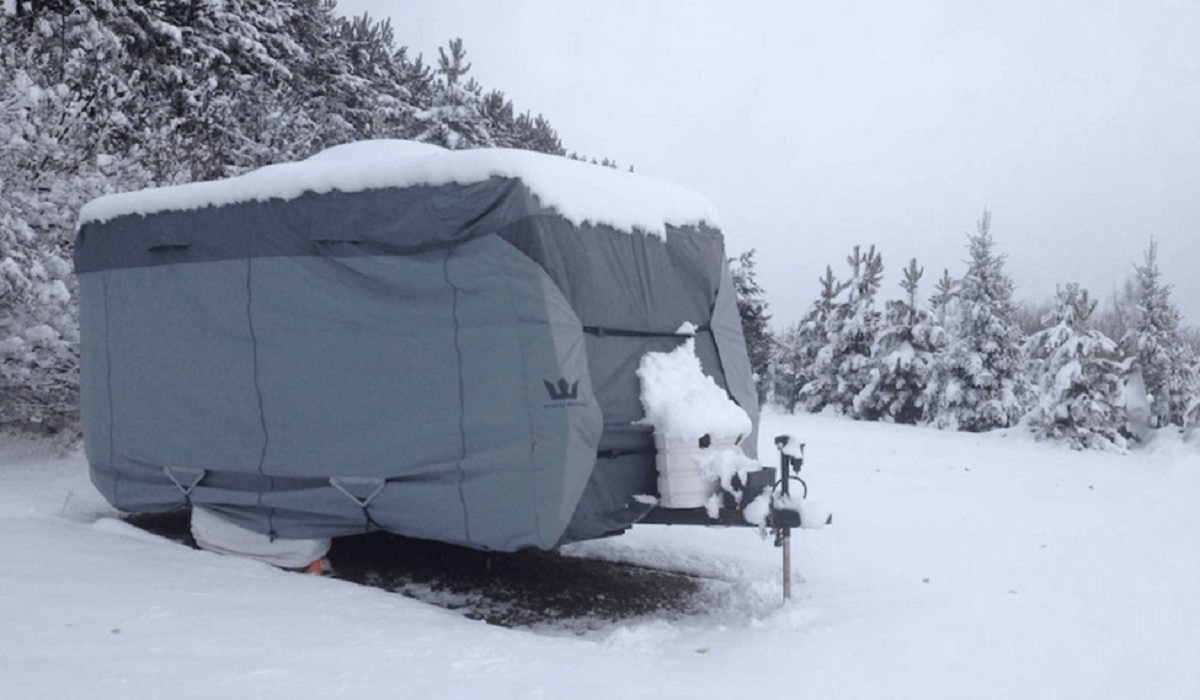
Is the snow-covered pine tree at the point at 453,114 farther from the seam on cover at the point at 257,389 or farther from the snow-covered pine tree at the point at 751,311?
the seam on cover at the point at 257,389

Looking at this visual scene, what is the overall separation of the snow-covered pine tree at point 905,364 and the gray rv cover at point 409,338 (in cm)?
1835

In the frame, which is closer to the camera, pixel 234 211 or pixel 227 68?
pixel 234 211

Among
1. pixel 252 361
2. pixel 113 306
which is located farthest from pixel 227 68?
pixel 252 361

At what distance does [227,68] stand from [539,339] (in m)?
11.4

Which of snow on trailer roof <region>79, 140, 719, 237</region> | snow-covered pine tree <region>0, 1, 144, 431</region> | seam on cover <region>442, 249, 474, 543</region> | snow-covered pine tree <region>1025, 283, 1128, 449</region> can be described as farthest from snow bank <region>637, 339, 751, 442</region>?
snow-covered pine tree <region>1025, 283, 1128, 449</region>

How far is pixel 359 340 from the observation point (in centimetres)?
521

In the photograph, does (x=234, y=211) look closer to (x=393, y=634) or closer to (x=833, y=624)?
(x=393, y=634)

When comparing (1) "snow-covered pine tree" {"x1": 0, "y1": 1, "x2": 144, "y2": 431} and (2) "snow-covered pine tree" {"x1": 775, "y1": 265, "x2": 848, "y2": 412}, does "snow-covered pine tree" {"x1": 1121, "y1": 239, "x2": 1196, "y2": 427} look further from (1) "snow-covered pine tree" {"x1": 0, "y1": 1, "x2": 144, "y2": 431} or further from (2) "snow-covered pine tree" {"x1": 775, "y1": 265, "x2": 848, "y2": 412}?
(1) "snow-covered pine tree" {"x1": 0, "y1": 1, "x2": 144, "y2": 431}

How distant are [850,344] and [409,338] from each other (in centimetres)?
2248

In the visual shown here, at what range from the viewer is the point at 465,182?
189 inches

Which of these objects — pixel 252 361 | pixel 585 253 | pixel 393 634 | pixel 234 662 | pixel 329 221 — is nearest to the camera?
pixel 234 662

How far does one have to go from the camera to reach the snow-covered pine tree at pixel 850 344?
25.5 meters

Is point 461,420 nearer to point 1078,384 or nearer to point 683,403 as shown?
point 683,403

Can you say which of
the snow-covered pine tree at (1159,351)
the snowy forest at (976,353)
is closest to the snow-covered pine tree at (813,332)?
the snowy forest at (976,353)
